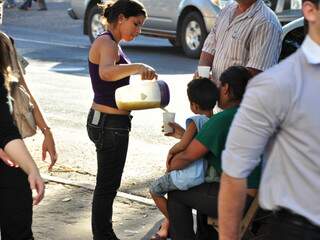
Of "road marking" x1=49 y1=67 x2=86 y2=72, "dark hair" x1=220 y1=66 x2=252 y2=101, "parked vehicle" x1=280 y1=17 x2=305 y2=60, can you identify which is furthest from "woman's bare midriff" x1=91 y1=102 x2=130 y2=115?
"road marking" x1=49 y1=67 x2=86 y2=72

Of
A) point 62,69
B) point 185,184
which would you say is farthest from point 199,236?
point 62,69

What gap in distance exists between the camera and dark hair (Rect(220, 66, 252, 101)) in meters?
4.18

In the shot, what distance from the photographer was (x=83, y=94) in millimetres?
10883

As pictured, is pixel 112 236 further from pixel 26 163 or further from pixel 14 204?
pixel 26 163

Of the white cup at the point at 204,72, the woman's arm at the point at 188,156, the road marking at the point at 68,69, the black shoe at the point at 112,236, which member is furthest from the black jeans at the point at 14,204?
the road marking at the point at 68,69

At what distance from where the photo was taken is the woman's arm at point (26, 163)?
337 centimetres

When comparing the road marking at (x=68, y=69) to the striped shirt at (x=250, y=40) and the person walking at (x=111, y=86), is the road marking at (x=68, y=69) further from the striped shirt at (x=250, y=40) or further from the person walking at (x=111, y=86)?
the striped shirt at (x=250, y=40)

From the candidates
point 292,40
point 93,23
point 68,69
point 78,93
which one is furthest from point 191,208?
point 93,23

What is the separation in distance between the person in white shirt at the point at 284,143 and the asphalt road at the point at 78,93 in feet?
12.9

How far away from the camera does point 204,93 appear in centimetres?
438

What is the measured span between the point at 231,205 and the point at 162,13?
42.3ft

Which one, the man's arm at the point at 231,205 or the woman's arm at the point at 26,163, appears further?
the woman's arm at the point at 26,163

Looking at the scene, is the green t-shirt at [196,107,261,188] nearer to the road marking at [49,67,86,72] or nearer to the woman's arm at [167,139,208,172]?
the woman's arm at [167,139,208,172]

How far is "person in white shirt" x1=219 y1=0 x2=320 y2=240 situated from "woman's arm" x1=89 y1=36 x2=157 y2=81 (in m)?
2.15
